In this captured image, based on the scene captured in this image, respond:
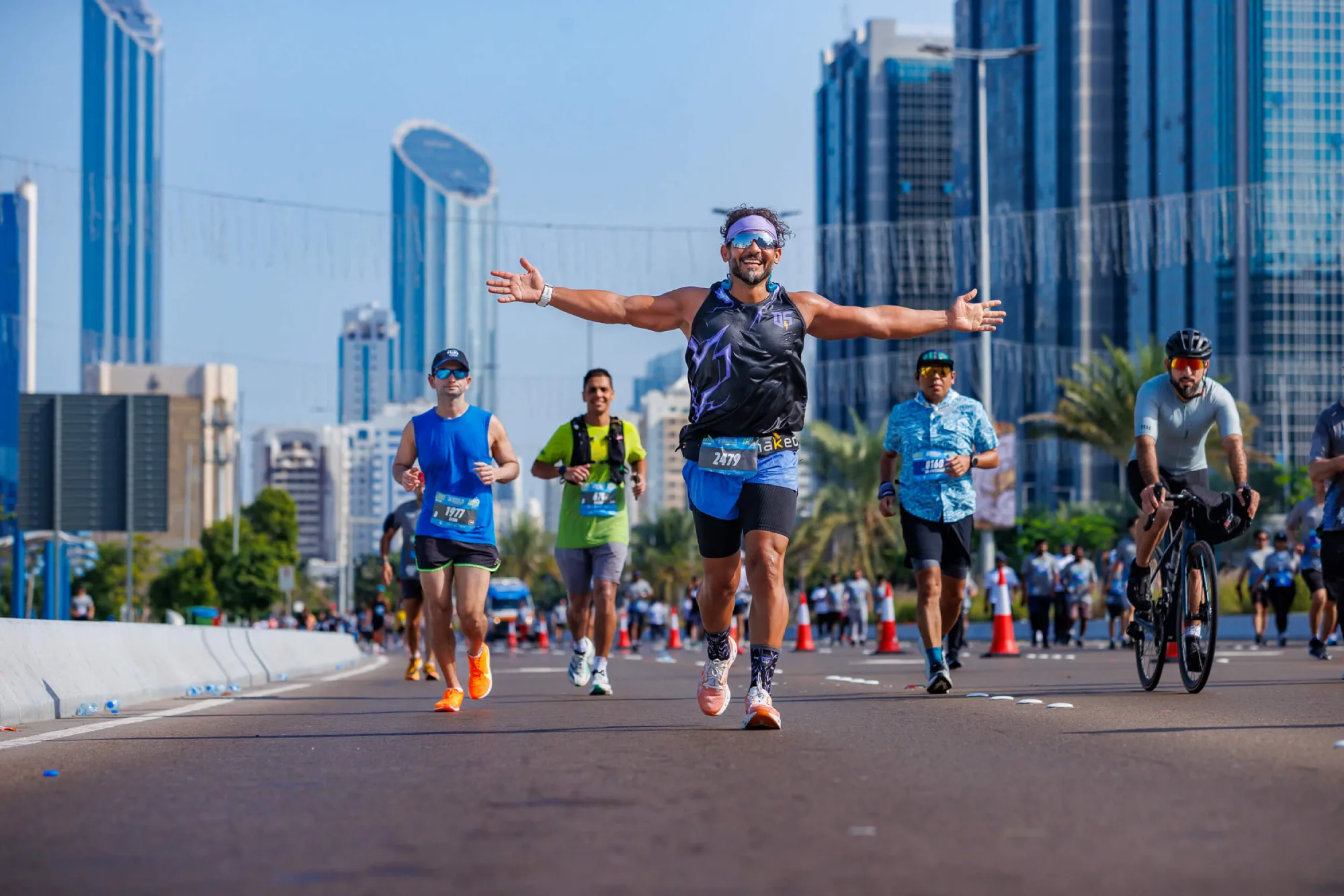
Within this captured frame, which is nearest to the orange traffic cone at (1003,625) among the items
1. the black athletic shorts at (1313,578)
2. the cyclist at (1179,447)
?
the black athletic shorts at (1313,578)

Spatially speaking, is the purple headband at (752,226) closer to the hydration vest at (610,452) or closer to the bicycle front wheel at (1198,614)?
the bicycle front wheel at (1198,614)

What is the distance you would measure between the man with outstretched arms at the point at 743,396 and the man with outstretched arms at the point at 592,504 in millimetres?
3912

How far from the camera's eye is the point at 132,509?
36656mm

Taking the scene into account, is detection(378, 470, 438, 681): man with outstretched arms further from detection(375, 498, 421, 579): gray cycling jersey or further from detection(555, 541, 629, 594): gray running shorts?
detection(555, 541, 629, 594): gray running shorts

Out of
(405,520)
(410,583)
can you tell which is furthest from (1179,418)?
(410,583)

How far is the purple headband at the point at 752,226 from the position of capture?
7.78 metres

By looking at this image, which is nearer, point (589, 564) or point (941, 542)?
point (941, 542)

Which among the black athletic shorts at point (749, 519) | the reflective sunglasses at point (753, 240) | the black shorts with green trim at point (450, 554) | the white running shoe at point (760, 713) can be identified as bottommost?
the white running shoe at point (760, 713)

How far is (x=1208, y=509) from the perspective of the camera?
9617mm

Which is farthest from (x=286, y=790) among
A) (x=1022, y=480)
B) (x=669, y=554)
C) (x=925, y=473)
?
(x=1022, y=480)

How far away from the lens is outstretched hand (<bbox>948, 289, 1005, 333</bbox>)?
318 inches

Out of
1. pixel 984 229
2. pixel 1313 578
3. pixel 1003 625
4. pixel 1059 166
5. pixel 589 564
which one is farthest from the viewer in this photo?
pixel 1059 166

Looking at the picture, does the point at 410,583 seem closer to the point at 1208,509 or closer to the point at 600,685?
the point at 600,685

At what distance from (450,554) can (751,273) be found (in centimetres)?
321
